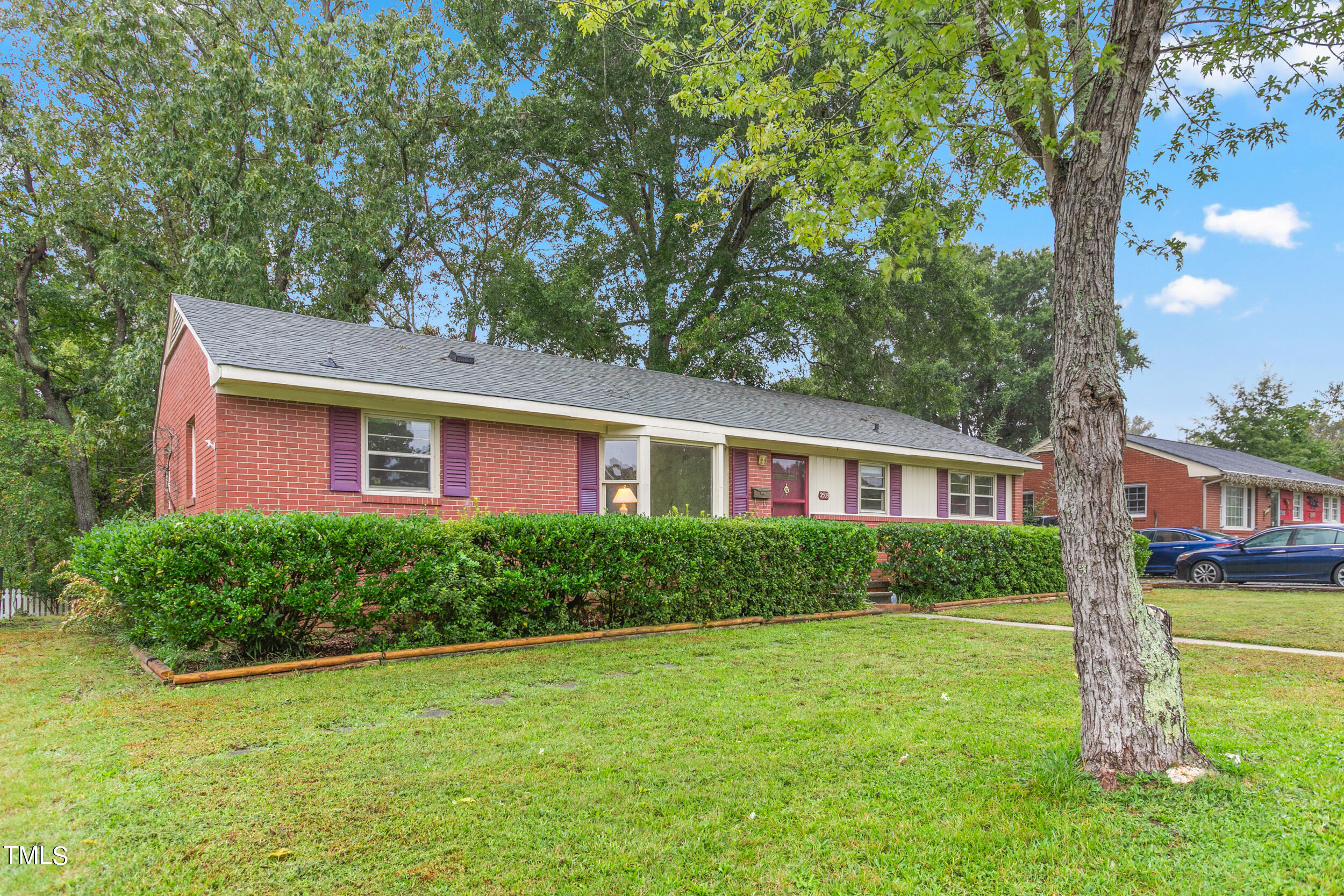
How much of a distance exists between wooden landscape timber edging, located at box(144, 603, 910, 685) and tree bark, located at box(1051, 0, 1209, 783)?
18.3 ft

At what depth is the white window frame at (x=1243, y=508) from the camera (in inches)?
965

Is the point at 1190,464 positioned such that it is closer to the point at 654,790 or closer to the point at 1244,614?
the point at 1244,614

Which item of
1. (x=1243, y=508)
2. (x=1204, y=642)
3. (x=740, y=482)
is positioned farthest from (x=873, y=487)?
(x=1243, y=508)

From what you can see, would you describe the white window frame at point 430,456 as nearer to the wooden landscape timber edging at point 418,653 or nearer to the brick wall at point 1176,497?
the wooden landscape timber edging at point 418,653

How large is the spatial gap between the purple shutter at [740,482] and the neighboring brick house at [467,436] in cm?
5

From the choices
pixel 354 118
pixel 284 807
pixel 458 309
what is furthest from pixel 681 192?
pixel 284 807

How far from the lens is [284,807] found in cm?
341

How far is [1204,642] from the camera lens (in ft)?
26.7

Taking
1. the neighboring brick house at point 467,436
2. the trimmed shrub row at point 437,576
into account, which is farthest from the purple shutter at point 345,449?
the trimmed shrub row at point 437,576

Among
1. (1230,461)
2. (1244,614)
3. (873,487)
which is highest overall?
(1230,461)

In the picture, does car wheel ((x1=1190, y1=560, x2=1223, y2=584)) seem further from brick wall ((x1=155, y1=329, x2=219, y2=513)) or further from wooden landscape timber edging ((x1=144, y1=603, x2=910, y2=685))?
brick wall ((x1=155, y1=329, x2=219, y2=513))

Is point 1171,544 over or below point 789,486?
below

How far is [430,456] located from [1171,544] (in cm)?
1852

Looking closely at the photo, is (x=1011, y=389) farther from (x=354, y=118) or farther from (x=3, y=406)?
(x=3, y=406)
